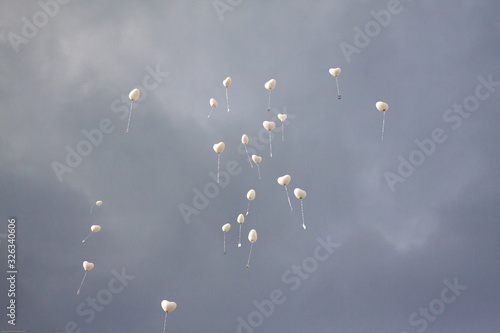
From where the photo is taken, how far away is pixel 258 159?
16.0m

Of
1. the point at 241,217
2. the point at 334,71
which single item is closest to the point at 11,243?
the point at 241,217

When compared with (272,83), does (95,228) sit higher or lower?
lower

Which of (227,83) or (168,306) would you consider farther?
(227,83)

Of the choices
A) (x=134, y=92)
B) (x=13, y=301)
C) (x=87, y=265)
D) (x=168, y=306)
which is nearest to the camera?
(x=168, y=306)

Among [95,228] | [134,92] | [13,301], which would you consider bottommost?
[13,301]

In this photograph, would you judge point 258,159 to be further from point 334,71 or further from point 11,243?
point 11,243

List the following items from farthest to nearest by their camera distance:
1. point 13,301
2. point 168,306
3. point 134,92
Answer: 1. point 13,301
2. point 134,92
3. point 168,306

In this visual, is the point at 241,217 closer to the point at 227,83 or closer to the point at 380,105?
the point at 227,83

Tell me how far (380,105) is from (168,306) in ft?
42.7

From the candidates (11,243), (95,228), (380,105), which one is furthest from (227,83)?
(11,243)

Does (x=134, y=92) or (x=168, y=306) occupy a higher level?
(x=134, y=92)

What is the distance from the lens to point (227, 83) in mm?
15852

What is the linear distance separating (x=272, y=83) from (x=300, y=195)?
214 inches

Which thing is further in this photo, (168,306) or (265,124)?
(265,124)
